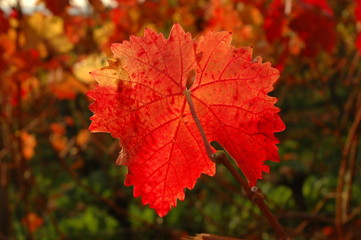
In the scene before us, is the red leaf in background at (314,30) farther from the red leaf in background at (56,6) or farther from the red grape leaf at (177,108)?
the red grape leaf at (177,108)

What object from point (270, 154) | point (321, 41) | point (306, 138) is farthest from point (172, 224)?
point (270, 154)

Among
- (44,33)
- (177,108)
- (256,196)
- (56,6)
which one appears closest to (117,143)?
(44,33)

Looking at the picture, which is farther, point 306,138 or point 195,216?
point 306,138

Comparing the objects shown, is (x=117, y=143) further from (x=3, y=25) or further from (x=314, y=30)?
(x=314, y=30)

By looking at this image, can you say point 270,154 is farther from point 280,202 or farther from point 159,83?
point 280,202

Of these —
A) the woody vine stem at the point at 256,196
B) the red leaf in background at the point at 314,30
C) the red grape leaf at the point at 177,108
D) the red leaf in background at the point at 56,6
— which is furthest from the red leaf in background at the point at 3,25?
the woody vine stem at the point at 256,196
